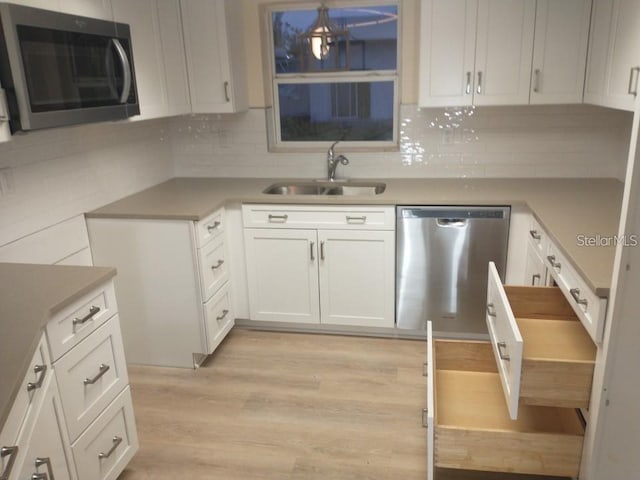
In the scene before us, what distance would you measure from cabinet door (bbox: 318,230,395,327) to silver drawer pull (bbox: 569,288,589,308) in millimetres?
1185

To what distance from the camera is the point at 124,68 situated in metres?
2.31

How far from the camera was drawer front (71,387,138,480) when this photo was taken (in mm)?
1767

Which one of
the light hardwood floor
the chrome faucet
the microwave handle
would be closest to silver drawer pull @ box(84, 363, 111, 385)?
the light hardwood floor

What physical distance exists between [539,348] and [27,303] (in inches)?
68.4

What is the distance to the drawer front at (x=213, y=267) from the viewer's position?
280cm

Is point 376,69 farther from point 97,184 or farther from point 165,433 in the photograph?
point 165,433

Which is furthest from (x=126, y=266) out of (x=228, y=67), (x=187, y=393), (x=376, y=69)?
(x=376, y=69)

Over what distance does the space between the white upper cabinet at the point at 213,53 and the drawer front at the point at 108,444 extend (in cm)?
187

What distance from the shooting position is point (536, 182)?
3.18 meters

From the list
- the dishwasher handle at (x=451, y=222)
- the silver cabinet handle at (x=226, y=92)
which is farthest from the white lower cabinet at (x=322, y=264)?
the silver cabinet handle at (x=226, y=92)

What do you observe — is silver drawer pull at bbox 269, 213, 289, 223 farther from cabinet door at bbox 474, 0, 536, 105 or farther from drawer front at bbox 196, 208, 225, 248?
cabinet door at bbox 474, 0, 536, 105

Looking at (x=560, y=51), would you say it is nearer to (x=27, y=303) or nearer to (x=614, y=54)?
(x=614, y=54)

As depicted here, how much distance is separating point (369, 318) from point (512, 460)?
1386 mm

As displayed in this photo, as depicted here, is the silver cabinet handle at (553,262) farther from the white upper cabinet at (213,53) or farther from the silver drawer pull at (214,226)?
the white upper cabinet at (213,53)
